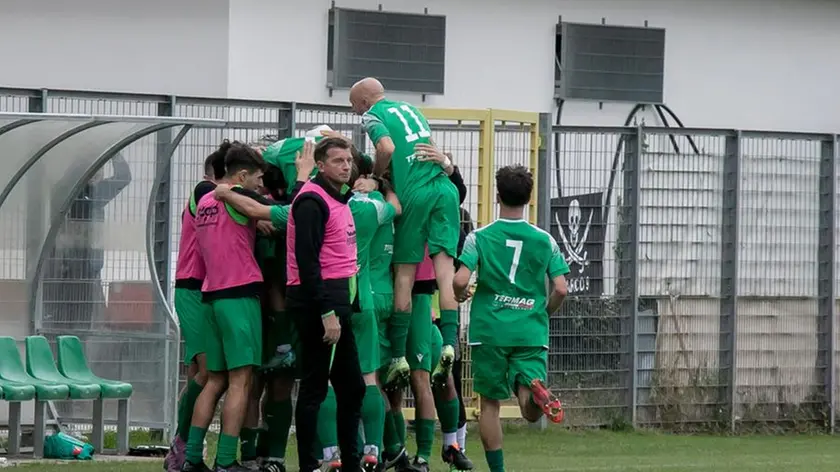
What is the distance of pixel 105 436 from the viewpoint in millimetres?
14305

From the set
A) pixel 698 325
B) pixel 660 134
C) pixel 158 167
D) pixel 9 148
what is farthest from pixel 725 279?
pixel 9 148

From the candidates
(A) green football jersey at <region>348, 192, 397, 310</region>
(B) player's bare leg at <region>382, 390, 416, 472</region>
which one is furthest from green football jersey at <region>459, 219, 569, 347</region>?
(B) player's bare leg at <region>382, 390, 416, 472</region>

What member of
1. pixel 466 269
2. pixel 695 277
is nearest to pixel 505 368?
pixel 466 269

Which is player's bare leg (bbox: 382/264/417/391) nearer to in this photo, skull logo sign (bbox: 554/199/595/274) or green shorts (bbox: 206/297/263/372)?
green shorts (bbox: 206/297/263/372)

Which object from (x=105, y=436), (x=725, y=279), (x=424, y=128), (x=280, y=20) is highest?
(x=280, y=20)

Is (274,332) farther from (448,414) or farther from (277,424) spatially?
(448,414)

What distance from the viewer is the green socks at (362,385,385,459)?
36.2 feet

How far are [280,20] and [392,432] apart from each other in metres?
10.1

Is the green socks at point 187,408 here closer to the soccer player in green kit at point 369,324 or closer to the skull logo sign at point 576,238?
the soccer player in green kit at point 369,324

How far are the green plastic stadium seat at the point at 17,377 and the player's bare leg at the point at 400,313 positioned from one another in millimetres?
2556

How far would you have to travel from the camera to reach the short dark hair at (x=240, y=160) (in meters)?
10.9

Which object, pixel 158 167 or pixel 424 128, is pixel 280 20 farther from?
pixel 424 128

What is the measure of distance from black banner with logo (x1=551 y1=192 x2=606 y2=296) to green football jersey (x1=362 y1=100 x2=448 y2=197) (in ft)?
16.9

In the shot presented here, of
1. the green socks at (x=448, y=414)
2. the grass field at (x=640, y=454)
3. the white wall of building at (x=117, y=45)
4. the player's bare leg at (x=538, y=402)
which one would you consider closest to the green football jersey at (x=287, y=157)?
the green socks at (x=448, y=414)
